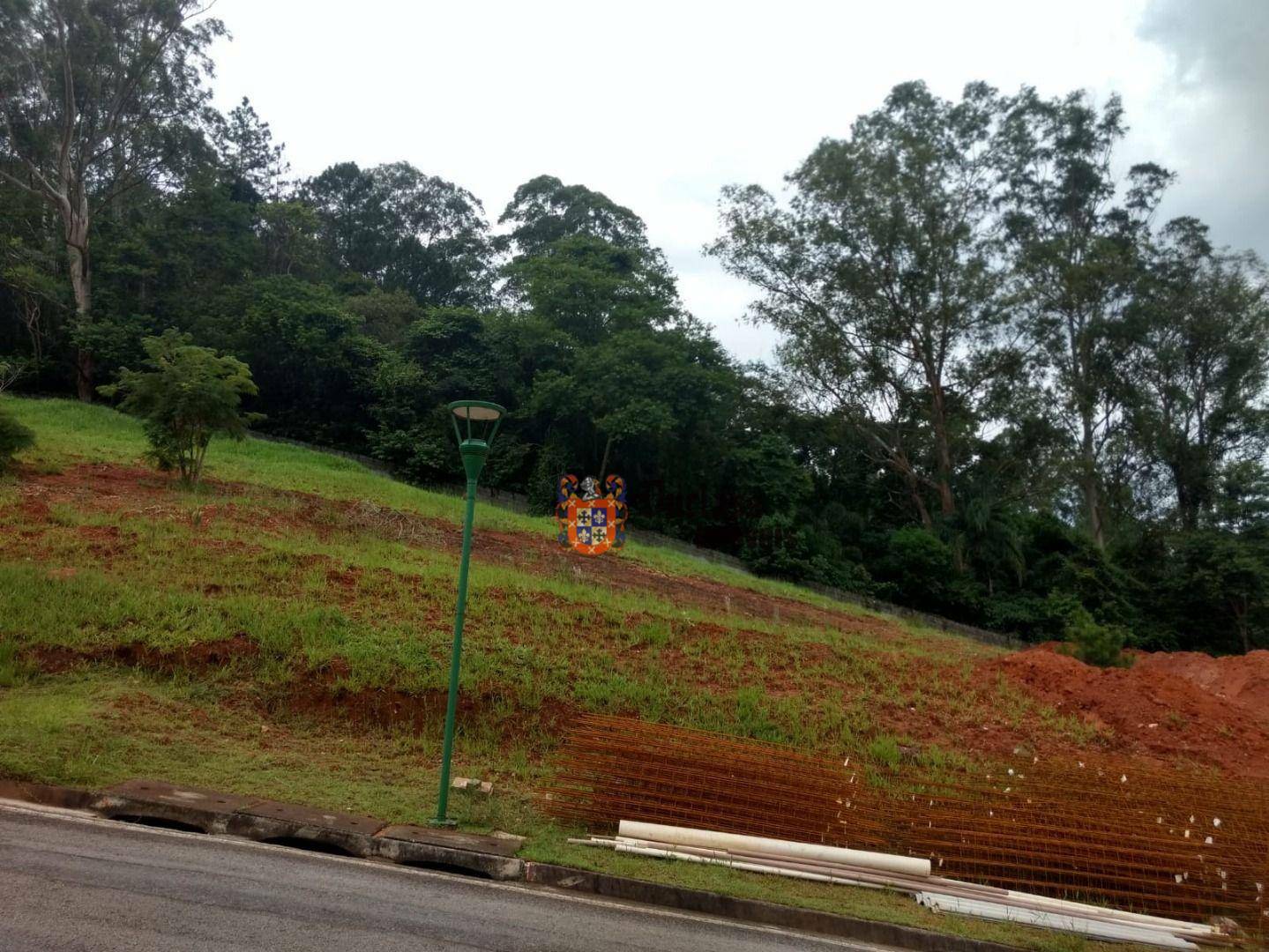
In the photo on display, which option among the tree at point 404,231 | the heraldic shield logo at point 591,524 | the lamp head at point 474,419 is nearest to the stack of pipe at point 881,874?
the lamp head at point 474,419

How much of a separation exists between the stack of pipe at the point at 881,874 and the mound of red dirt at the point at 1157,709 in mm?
5737

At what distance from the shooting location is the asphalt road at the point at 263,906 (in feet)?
15.8

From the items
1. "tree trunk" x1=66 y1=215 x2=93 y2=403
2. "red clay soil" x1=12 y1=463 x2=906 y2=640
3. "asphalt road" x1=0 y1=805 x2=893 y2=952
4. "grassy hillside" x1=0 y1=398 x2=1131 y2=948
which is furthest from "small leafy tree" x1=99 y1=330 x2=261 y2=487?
"tree trunk" x1=66 y1=215 x2=93 y2=403

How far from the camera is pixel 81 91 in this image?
32312 millimetres

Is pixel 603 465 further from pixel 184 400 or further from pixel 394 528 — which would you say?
pixel 184 400

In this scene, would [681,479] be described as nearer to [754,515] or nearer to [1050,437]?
[754,515]

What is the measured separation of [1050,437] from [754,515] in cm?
1199

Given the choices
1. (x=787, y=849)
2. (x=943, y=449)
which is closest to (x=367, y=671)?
(x=787, y=849)

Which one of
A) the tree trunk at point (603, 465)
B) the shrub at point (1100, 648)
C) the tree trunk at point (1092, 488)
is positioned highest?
the tree trunk at point (1092, 488)

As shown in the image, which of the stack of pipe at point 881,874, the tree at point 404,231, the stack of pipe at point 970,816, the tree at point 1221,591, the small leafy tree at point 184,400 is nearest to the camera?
the stack of pipe at point 881,874

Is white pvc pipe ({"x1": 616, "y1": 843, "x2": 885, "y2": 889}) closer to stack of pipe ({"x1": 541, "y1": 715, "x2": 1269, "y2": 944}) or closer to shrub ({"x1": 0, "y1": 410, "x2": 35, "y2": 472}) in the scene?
stack of pipe ({"x1": 541, "y1": 715, "x2": 1269, "y2": 944})

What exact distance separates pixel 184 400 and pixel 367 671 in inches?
367

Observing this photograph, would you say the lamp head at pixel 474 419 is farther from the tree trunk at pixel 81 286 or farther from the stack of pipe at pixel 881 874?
the tree trunk at pixel 81 286

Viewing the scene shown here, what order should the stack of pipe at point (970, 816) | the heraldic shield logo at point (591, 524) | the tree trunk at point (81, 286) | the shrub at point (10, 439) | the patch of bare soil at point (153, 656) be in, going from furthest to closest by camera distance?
the tree trunk at point (81, 286)
the heraldic shield logo at point (591, 524)
the shrub at point (10, 439)
the patch of bare soil at point (153, 656)
the stack of pipe at point (970, 816)
